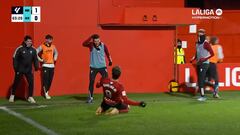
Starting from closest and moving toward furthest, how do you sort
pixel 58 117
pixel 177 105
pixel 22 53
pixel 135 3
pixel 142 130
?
1. pixel 142 130
2. pixel 58 117
3. pixel 177 105
4. pixel 22 53
5. pixel 135 3

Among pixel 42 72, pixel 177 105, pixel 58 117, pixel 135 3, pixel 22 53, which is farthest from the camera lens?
pixel 135 3

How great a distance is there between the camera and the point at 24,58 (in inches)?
666

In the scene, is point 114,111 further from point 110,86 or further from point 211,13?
point 211,13

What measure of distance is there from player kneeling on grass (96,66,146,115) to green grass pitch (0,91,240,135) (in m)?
0.25

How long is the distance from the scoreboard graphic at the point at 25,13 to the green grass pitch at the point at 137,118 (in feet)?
9.09

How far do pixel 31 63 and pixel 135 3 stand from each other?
4700mm

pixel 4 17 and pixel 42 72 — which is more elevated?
pixel 4 17

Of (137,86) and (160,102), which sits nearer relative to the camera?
(160,102)

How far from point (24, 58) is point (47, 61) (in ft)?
4.44

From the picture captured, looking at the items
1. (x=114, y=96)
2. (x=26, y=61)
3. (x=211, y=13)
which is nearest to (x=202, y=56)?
(x=114, y=96)

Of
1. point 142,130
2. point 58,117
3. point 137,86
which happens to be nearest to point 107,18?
point 137,86

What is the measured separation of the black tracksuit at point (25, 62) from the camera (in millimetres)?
16906

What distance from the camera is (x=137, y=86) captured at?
2011 centimetres

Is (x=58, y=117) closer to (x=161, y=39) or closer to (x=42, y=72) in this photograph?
(x=42, y=72)
